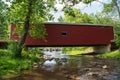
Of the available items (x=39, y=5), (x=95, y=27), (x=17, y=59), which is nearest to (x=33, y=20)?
(x=39, y=5)

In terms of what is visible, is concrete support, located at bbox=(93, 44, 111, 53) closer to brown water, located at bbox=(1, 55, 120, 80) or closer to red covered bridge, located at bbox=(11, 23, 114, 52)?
red covered bridge, located at bbox=(11, 23, 114, 52)

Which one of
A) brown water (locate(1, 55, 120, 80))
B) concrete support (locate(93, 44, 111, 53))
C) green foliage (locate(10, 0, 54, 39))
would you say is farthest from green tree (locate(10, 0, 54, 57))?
concrete support (locate(93, 44, 111, 53))

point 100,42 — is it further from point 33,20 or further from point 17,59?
point 17,59

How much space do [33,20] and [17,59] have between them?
16.2 ft

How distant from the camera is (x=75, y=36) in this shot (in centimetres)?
3675

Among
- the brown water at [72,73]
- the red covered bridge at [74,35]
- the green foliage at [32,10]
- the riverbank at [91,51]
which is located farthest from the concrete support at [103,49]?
the brown water at [72,73]

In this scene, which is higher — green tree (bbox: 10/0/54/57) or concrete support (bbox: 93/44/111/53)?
green tree (bbox: 10/0/54/57)

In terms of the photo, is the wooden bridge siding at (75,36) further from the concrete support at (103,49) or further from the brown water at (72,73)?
the brown water at (72,73)

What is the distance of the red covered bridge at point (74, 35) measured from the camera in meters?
34.9

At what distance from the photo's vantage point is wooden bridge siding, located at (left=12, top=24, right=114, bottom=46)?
3499 cm

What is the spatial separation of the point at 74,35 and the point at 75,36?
0.77 ft

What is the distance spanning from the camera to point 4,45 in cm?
3362

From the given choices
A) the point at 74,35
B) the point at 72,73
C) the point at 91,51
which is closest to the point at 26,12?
the point at 72,73

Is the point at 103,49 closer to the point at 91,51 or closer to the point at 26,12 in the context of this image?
the point at 91,51
